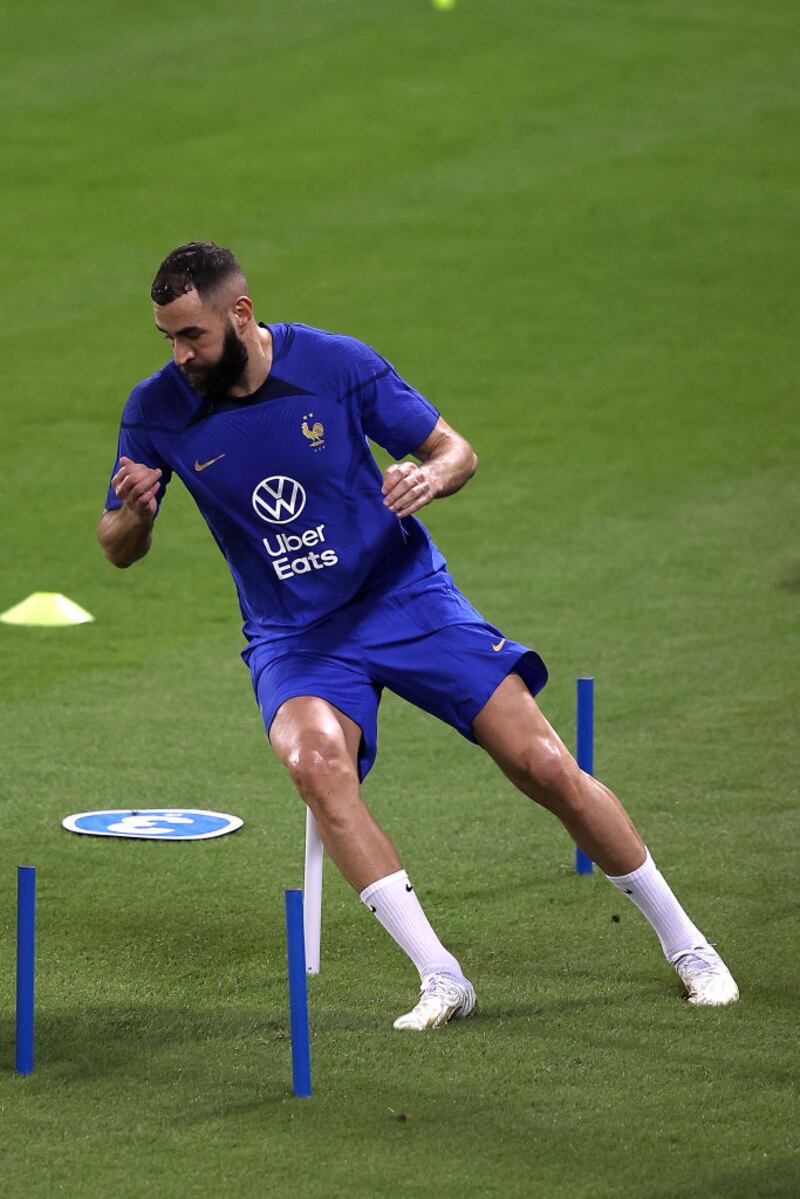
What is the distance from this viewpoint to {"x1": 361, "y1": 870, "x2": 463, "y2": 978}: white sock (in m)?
4.93

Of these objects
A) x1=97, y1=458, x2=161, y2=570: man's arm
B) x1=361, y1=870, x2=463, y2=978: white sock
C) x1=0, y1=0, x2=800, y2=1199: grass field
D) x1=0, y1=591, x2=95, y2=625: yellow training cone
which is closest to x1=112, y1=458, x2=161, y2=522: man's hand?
x1=97, y1=458, x2=161, y2=570: man's arm

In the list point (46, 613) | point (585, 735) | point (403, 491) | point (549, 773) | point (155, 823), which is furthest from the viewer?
point (46, 613)

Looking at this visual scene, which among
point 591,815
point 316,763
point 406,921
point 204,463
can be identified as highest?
point 204,463

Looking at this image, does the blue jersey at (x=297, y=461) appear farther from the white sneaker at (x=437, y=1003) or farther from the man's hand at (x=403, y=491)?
the white sneaker at (x=437, y=1003)

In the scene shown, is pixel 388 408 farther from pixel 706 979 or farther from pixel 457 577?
pixel 457 577

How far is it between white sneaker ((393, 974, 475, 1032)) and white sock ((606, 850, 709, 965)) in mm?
574

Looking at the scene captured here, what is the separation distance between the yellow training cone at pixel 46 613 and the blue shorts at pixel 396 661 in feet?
14.0

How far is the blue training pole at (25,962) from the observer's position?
444 centimetres

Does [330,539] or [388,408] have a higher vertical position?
[388,408]

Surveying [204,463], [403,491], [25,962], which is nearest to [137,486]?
[204,463]

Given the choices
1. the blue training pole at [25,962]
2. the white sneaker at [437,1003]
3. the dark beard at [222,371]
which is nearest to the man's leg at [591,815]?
the white sneaker at [437,1003]

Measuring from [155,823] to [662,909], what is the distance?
211cm

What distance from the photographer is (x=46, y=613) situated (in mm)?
9398

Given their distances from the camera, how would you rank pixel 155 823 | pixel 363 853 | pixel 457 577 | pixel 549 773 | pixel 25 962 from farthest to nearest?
1. pixel 457 577
2. pixel 155 823
3. pixel 549 773
4. pixel 363 853
5. pixel 25 962
